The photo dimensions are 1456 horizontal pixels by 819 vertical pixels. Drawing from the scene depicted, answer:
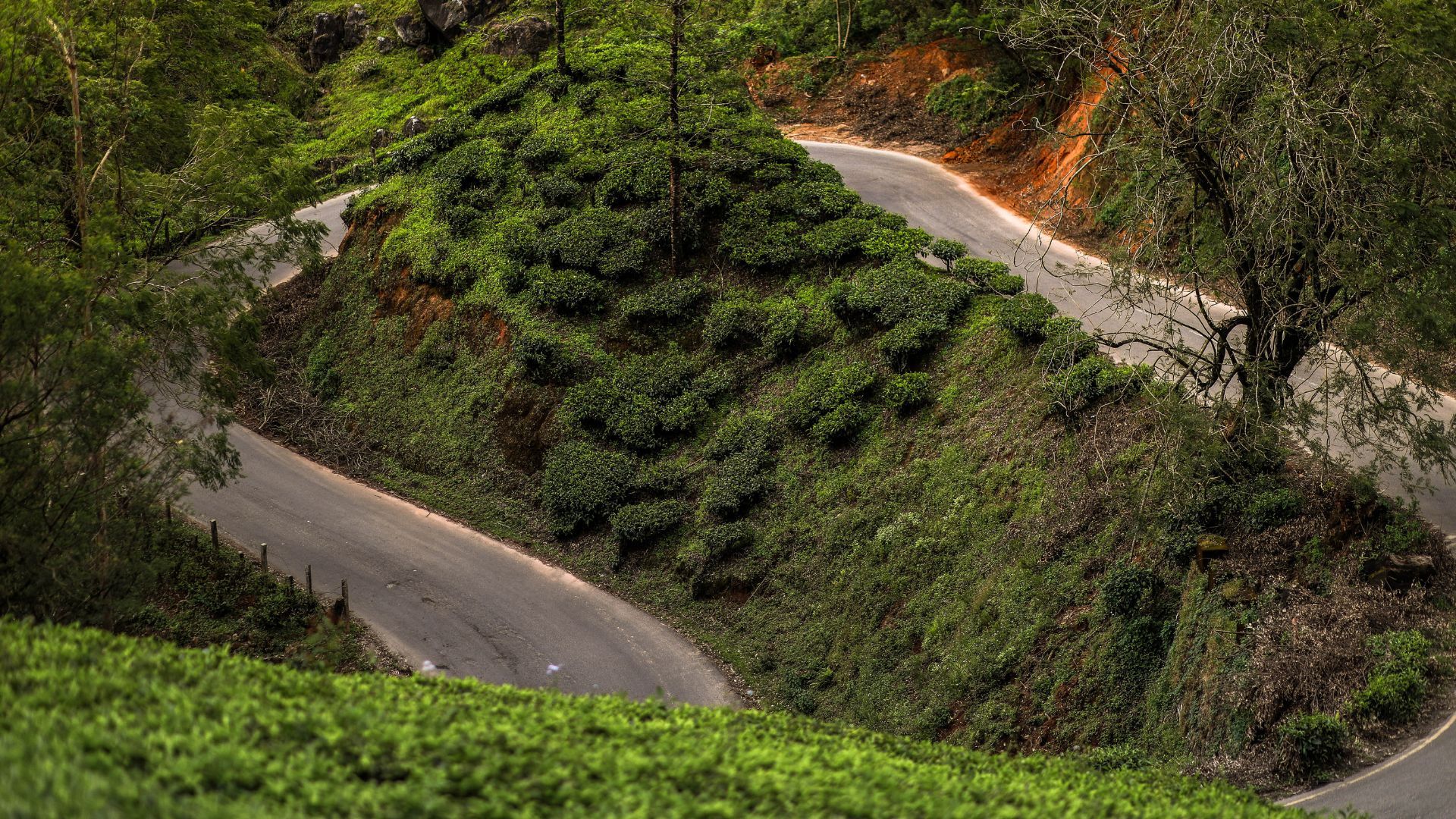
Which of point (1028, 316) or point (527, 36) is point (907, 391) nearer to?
point (1028, 316)

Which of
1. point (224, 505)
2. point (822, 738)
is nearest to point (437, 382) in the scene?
point (224, 505)

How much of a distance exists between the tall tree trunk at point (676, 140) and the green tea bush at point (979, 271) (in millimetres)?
8112

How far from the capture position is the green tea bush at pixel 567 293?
2980cm

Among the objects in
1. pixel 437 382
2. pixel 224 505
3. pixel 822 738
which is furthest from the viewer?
pixel 437 382

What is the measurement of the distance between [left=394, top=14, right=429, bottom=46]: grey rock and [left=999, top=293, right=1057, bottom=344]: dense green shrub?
36.0 m

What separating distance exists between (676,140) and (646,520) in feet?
34.9

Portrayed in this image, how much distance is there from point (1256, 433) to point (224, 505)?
24.9m

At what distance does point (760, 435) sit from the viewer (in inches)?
1022

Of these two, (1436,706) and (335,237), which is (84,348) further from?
(335,237)

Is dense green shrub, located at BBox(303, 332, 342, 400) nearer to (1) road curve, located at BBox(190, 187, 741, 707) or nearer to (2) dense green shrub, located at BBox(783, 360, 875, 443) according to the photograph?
(1) road curve, located at BBox(190, 187, 741, 707)

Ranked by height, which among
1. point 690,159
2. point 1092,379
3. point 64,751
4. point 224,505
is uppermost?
point 690,159

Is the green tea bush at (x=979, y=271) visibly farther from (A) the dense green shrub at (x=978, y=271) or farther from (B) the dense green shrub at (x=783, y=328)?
(B) the dense green shrub at (x=783, y=328)

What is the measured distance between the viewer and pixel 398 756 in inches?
333

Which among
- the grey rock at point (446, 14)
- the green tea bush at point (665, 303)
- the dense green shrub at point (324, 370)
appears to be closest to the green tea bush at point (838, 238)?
the green tea bush at point (665, 303)
